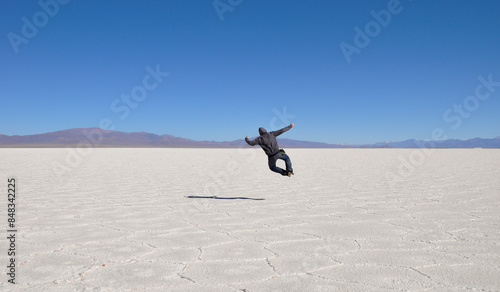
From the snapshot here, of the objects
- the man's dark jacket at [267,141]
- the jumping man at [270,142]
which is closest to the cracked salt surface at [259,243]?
the jumping man at [270,142]

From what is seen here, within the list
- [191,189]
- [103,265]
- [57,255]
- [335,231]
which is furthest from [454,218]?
[191,189]

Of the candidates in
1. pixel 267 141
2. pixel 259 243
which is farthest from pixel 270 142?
pixel 259 243

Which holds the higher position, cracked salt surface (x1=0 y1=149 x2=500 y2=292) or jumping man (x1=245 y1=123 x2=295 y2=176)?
jumping man (x1=245 y1=123 x2=295 y2=176)

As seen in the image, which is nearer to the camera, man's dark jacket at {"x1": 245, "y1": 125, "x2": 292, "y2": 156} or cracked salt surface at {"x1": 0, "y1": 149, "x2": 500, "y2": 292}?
cracked salt surface at {"x1": 0, "y1": 149, "x2": 500, "y2": 292}

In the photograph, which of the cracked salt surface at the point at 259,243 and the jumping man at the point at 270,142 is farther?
the jumping man at the point at 270,142

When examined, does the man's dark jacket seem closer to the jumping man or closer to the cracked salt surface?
the jumping man

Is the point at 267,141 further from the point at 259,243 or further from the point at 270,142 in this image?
the point at 259,243

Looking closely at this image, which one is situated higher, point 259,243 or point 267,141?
point 267,141

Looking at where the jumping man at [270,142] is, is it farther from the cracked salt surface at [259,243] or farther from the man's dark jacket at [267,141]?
the cracked salt surface at [259,243]

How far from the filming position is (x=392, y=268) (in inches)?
105

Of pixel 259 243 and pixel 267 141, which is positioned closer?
pixel 259 243

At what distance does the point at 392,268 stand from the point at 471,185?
643cm

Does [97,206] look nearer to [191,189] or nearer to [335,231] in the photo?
[191,189]

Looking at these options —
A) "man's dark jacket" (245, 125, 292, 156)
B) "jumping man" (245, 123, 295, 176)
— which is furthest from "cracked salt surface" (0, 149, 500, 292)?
"man's dark jacket" (245, 125, 292, 156)
